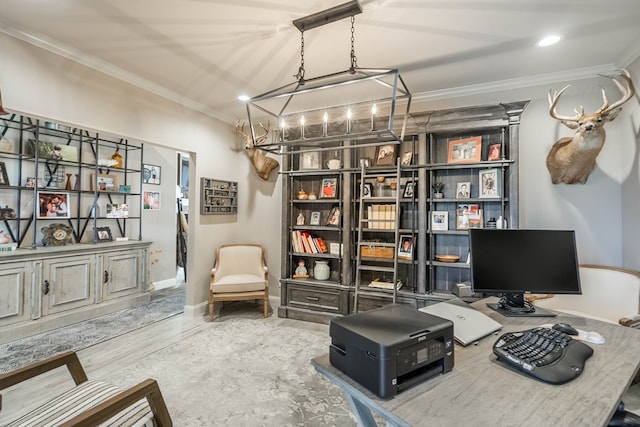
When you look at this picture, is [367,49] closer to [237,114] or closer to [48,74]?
[237,114]

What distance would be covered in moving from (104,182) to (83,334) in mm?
2098

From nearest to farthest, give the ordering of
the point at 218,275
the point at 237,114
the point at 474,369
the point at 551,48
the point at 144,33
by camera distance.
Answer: the point at 474,369
the point at 144,33
the point at 551,48
the point at 218,275
the point at 237,114

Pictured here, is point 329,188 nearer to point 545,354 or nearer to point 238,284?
point 238,284

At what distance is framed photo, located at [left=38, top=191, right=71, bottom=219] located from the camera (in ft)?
12.1

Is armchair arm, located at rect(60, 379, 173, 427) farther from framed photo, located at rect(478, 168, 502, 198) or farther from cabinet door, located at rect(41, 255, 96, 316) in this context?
framed photo, located at rect(478, 168, 502, 198)

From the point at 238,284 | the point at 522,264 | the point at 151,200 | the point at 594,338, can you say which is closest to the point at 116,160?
the point at 151,200

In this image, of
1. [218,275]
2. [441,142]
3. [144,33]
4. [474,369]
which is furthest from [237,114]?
[474,369]

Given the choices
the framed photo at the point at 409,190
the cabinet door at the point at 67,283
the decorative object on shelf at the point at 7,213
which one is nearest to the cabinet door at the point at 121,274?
the cabinet door at the point at 67,283

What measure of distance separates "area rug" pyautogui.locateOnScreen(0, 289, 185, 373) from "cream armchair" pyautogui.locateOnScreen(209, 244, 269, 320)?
0.77 metres

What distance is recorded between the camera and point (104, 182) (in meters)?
4.32

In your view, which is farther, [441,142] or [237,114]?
[237,114]

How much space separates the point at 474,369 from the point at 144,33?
301 cm

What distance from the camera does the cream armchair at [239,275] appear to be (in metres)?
3.74

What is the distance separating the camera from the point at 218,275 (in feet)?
13.2
